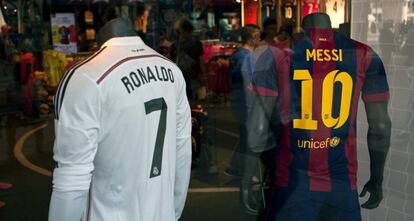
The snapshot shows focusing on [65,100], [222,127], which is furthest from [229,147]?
[65,100]

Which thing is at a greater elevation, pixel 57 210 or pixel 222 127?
pixel 57 210

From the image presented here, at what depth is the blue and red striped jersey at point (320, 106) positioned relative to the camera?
7.79 feet

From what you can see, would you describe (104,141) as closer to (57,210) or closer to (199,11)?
(57,210)

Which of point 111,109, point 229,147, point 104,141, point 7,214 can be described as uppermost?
point 111,109

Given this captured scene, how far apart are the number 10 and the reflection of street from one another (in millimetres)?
1254

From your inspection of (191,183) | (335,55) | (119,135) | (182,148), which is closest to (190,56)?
(191,183)

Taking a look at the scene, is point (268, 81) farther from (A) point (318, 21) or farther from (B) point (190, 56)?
(B) point (190, 56)

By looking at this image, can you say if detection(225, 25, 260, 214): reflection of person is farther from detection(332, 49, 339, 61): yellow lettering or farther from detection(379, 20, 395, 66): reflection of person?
detection(332, 49, 339, 61): yellow lettering

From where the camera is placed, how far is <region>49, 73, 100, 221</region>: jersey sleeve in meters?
1.57

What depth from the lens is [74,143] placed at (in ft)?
5.15

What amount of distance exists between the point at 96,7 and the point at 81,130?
3.71 m

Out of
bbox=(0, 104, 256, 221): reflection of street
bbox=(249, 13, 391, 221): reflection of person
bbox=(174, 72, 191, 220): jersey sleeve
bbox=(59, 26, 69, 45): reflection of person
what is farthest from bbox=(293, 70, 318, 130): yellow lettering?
bbox=(59, 26, 69, 45): reflection of person

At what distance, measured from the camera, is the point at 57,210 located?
161 cm

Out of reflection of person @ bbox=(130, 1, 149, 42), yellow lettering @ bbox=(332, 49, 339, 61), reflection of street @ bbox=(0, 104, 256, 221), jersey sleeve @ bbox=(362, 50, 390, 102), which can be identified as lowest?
reflection of street @ bbox=(0, 104, 256, 221)
